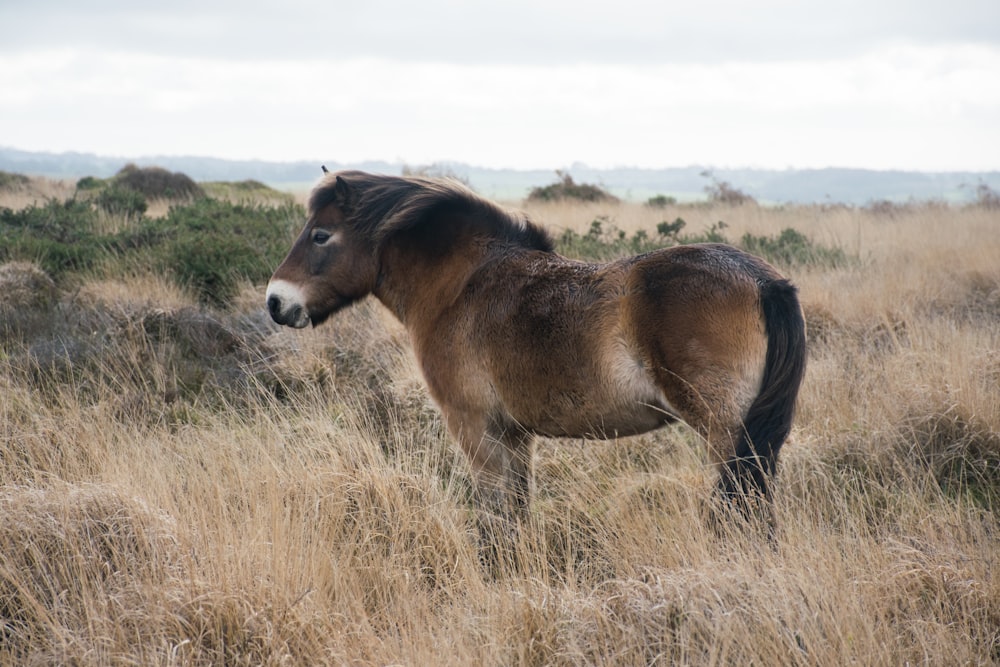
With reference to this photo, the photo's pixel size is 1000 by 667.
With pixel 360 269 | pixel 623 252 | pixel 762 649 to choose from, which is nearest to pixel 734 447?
pixel 762 649

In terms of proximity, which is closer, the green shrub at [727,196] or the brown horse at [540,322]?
the brown horse at [540,322]

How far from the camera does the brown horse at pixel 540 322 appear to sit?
337 centimetres

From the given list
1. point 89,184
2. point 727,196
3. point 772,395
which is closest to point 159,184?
point 89,184

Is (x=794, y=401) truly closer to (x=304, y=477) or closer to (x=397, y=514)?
(x=397, y=514)

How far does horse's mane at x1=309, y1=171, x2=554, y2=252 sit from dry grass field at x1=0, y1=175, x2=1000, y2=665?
129cm

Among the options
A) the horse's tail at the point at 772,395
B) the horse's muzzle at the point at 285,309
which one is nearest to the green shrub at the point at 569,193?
the horse's muzzle at the point at 285,309

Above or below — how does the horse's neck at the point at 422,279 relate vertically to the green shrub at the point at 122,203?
below

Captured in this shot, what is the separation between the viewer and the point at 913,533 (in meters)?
3.73

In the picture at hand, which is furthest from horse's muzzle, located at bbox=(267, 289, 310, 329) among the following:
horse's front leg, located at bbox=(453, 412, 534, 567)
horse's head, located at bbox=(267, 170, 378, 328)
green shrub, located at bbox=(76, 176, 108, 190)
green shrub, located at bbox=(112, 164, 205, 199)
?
green shrub, located at bbox=(76, 176, 108, 190)

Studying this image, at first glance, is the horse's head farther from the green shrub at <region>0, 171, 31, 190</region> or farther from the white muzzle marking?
the green shrub at <region>0, 171, 31, 190</region>

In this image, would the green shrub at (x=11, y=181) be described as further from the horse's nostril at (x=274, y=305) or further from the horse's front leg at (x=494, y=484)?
the horse's front leg at (x=494, y=484)

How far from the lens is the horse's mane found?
4.26 metres

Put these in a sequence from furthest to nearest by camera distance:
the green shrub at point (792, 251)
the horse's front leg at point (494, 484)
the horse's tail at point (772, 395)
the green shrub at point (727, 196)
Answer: the green shrub at point (727, 196) → the green shrub at point (792, 251) → the horse's front leg at point (494, 484) → the horse's tail at point (772, 395)

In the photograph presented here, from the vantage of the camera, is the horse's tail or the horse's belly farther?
the horse's belly
